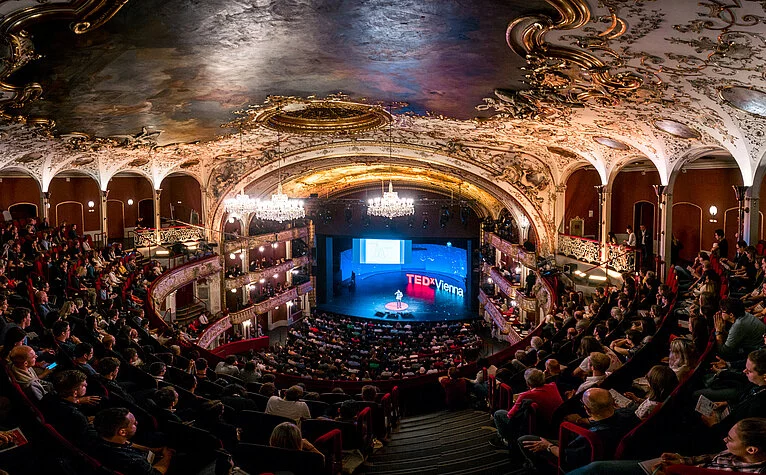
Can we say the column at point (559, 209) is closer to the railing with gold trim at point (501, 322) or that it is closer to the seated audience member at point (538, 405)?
the railing with gold trim at point (501, 322)

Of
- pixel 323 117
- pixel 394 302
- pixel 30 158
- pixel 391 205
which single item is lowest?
pixel 394 302

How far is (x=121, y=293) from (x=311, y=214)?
64.3 ft

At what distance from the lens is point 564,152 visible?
15.1 m

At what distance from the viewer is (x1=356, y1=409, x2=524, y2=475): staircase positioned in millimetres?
5273

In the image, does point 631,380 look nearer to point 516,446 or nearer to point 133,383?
point 516,446

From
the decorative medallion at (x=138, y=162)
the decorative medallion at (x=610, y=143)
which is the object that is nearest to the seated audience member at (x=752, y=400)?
the decorative medallion at (x=610, y=143)

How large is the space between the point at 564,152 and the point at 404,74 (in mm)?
8680

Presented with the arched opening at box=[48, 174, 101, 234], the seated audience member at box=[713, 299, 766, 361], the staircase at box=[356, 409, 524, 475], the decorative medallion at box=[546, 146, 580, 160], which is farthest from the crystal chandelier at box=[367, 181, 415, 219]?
the arched opening at box=[48, 174, 101, 234]

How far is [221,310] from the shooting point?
24.0 m

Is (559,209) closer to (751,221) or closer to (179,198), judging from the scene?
(751,221)

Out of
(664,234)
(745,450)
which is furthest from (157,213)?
(745,450)

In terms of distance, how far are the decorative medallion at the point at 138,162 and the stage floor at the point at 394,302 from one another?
15.9 metres

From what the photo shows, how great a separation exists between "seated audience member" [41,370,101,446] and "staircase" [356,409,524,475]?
2.83 metres

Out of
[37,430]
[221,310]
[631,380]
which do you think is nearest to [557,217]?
[631,380]
